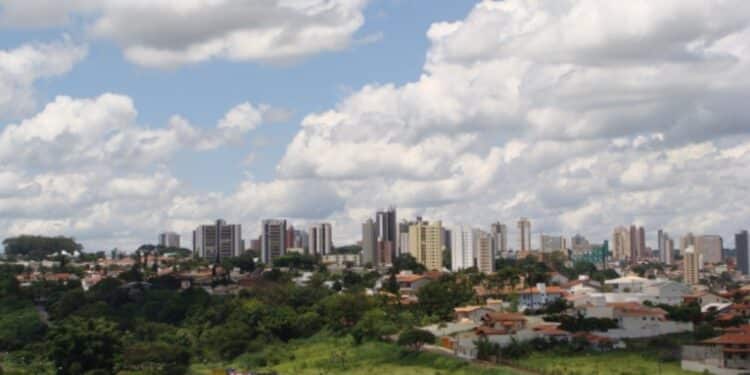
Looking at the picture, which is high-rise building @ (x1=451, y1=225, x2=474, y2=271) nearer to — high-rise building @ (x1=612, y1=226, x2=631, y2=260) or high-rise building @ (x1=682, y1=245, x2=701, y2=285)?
high-rise building @ (x1=682, y1=245, x2=701, y2=285)

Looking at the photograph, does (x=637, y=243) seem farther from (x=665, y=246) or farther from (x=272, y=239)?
(x=272, y=239)

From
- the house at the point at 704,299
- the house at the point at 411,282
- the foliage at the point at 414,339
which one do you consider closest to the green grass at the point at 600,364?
the foliage at the point at 414,339

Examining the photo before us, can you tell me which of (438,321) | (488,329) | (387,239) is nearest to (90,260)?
(387,239)

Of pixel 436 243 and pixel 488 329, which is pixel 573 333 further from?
pixel 436 243

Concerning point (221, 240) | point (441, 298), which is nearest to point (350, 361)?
point (441, 298)

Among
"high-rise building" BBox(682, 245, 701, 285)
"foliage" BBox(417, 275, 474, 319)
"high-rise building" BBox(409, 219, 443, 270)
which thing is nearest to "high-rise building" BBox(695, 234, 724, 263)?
"high-rise building" BBox(682, 245, 701, 285)

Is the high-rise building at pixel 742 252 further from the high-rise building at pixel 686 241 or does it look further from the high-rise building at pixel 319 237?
the high-rise building at pixel 319 237
